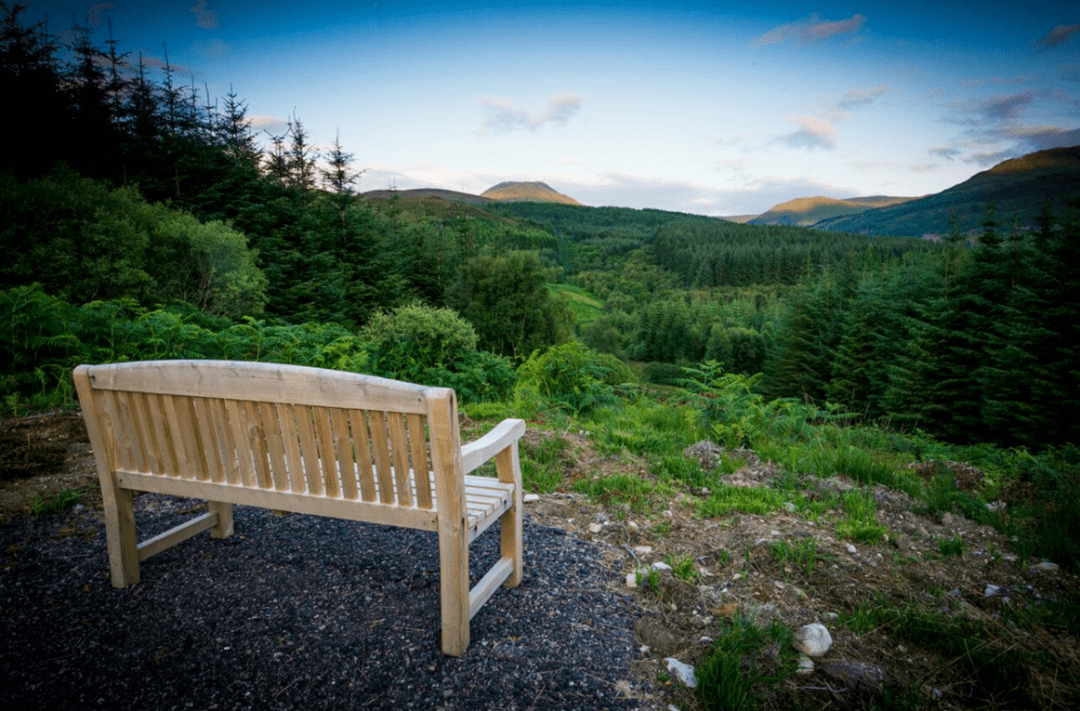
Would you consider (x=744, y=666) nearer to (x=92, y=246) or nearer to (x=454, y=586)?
(x=454, y=586)

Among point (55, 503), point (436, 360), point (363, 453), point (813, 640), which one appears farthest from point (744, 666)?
point (436, 360)

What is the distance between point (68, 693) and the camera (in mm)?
2207

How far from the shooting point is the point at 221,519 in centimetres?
358

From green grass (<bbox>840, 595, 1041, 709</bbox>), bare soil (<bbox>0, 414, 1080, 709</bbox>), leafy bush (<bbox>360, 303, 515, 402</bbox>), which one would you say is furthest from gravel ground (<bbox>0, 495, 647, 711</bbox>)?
leafy bush (<bbox>360, 303, 515, 402</bbox>)

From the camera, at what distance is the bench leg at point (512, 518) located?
9.79ft

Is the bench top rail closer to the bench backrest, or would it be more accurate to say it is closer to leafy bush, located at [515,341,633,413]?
the bench backrest

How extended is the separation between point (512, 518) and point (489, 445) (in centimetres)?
67

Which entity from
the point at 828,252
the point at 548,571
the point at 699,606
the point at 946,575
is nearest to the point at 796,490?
the point at 946,575

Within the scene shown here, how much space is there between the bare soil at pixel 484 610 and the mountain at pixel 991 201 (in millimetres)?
40459

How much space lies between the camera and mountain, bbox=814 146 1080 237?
34.7 metres

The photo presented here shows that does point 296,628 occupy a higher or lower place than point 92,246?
lower

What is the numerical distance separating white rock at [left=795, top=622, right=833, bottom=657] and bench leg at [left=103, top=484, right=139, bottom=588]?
12.5 ft

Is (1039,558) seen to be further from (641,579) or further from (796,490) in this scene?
(641,579)

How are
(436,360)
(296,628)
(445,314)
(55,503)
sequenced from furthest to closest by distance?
(445,314)
(436,360)
(55,503)
(296,628)
